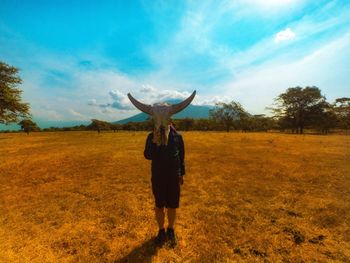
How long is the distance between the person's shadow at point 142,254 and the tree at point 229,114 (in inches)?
2239

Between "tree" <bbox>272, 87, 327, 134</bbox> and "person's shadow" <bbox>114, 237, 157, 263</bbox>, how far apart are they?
53551 millimetres

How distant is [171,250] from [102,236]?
67.1 inches

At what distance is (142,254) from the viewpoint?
4227mm

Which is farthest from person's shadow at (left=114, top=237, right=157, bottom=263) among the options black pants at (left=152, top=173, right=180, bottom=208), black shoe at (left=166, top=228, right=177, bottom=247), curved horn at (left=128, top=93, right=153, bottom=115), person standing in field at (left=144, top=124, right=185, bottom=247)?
curved horn at (left=128, top=93, right=153, bottom=115)

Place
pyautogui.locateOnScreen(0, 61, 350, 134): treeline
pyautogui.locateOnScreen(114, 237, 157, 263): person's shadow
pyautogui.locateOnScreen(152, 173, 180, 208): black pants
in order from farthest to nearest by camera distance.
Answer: pyautogui.locateOnScreen(0, 61, 350, 134): treeline, pyautogui.locateOnScreen(152, 173, 180, 208): black pants, pyautogui.locateOnScreen(114, 237, 157, 263): person's shadow

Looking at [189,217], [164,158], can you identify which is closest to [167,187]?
[164,158]

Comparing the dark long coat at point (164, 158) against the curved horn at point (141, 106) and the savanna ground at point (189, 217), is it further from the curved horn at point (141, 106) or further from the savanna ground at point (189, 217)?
the savanna ground at point (189, 217)

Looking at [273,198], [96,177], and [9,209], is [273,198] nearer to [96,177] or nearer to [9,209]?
[96,177]

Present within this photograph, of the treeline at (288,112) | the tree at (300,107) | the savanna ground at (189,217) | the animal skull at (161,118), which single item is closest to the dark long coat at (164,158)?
the animal skull at (161,118)

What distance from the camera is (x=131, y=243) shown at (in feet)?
15.1

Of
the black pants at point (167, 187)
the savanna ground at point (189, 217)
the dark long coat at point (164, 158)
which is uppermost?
the dark long coat at point (164, 158)

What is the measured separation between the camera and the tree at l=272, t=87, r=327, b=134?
50.3 meters

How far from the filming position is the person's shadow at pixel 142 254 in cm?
406

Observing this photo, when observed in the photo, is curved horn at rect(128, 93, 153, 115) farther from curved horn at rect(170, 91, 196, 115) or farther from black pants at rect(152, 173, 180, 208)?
black pants at rect(152, 173, 180, 208)
